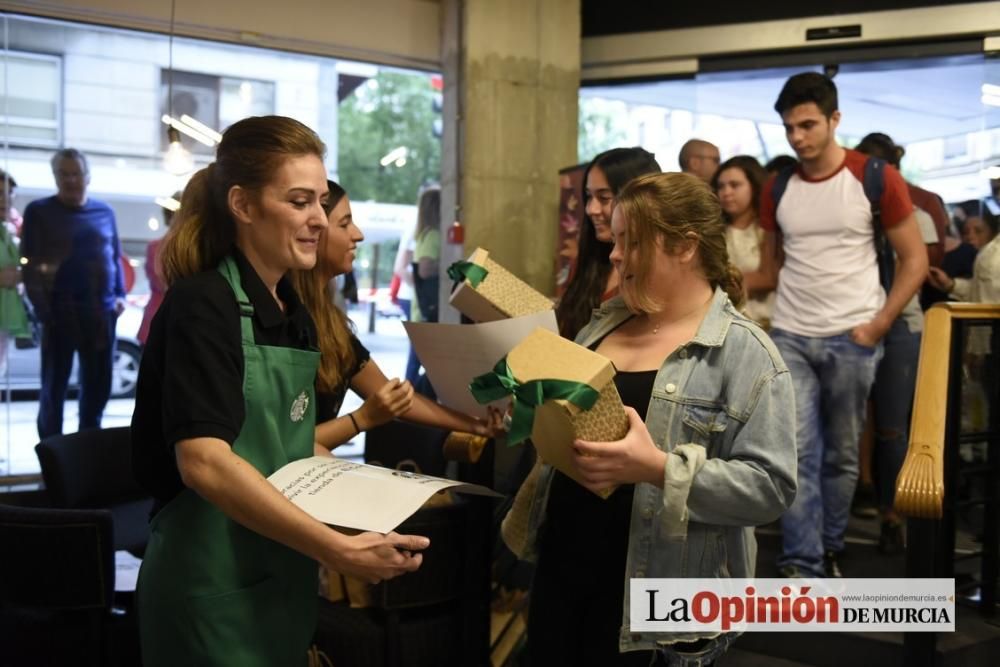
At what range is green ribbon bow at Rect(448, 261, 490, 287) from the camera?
2244mm

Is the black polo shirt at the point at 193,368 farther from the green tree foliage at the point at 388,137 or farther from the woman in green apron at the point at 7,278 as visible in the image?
the green tree foliage at the point at 388,137

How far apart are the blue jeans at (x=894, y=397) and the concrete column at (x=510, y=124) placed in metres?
2.27

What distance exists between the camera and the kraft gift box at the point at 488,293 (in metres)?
2.26

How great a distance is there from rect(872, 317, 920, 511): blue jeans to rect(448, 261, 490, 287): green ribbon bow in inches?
77.5

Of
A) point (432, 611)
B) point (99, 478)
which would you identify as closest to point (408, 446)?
point (432, 611)

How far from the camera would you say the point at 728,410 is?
1.60m

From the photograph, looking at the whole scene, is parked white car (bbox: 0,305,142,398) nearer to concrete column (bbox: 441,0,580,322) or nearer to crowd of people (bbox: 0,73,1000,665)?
concrete column (bbox: 441,0,580,322)

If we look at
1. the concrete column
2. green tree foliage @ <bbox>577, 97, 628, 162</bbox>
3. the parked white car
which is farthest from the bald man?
the parked white car

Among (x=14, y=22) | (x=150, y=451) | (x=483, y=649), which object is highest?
(x=14, y=22)

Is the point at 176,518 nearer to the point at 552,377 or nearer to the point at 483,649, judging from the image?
the point at 552,377

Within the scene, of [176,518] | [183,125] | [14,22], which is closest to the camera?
[176,518]

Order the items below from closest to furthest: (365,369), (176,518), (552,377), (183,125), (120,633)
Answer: (552,377)
(176,518)
(365,369)
(120,633)
(183,125)

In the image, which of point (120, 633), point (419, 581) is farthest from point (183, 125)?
point (419, 581)

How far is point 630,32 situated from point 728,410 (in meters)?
4.35
